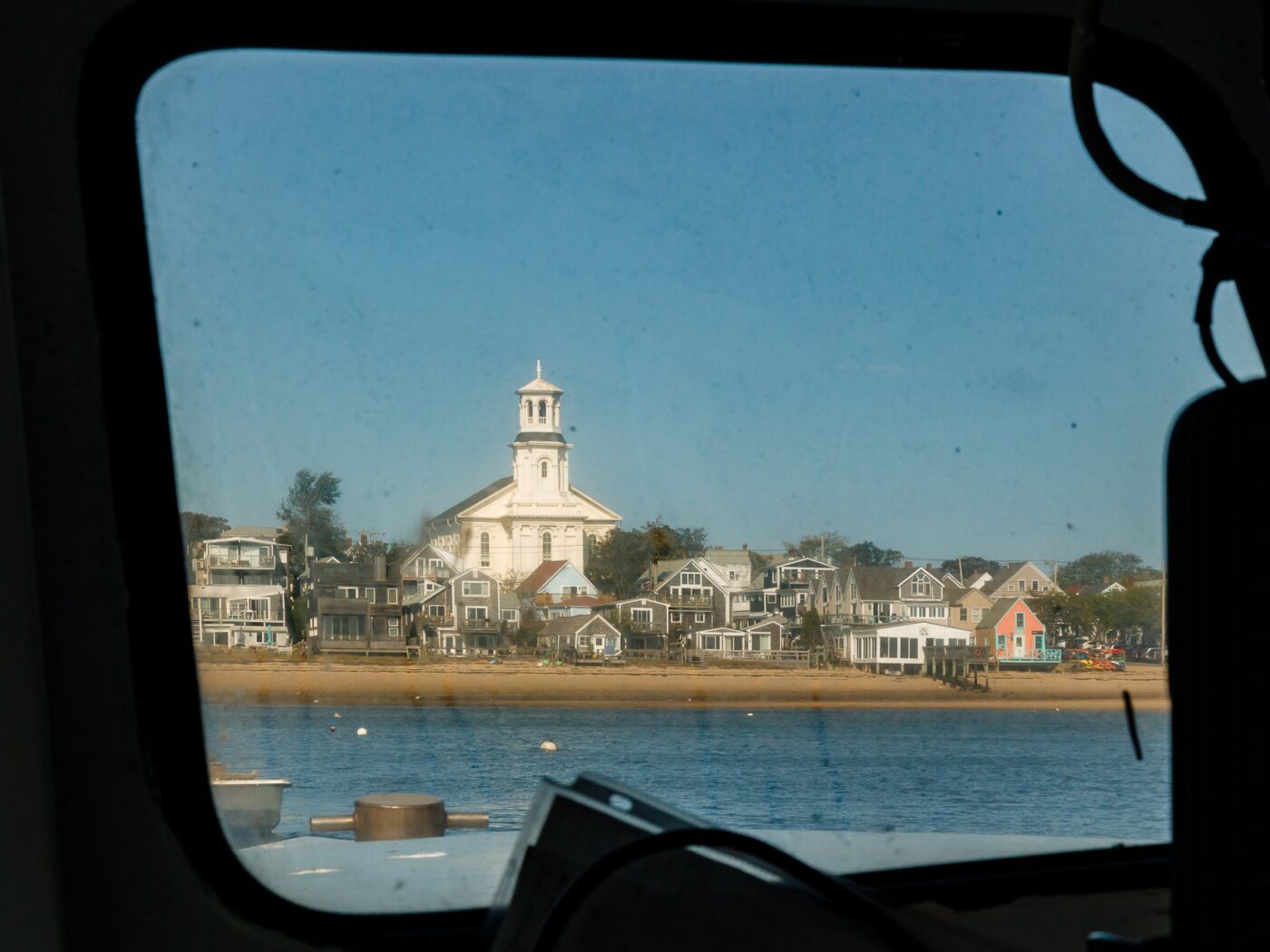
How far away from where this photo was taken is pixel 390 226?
1.59m

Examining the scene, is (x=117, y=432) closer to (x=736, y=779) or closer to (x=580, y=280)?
(x=580, y=280)

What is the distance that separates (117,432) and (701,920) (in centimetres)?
98

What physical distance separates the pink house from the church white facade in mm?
648

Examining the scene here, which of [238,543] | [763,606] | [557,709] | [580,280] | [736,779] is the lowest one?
[736,779]

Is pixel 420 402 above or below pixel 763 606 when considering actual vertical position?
above

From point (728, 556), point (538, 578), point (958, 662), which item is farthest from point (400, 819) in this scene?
point (958, 662)

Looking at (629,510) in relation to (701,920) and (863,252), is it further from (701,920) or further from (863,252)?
(701,920)

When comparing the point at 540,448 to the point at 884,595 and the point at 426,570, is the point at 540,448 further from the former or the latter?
the point at 884,595

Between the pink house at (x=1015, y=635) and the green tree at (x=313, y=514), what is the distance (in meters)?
1.06

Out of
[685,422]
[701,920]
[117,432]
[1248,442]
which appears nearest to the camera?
[1248,442]

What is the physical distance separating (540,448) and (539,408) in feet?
0.21

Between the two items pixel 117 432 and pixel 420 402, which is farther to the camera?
pixel 420 402

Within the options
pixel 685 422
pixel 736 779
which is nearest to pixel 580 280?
pixel 685 422

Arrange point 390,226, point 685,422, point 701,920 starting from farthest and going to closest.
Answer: point 685,422 → point 390,226 → point 701,920
